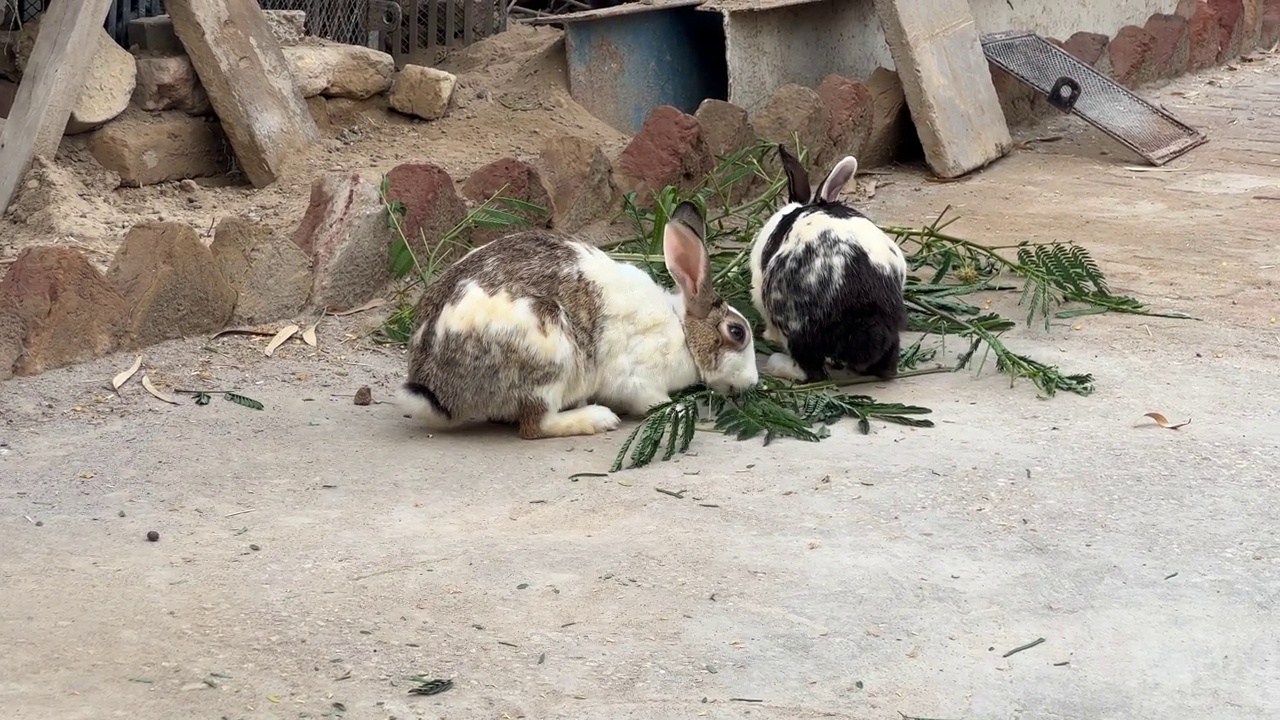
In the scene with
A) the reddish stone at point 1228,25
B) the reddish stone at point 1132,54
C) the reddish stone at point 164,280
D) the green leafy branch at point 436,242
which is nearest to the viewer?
the reddish stone at point 164,280

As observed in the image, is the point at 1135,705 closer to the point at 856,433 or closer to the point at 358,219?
the point at 856,433

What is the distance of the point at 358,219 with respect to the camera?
20.7ft

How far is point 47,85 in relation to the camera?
6.80 m

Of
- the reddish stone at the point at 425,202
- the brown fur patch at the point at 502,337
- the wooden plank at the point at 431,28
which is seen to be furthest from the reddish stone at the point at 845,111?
the brown fur patch at the point at 502,337

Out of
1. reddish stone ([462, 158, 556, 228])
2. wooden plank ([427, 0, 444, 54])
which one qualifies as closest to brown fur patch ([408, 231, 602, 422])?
reddish stone ([462, 158, 556, 228])

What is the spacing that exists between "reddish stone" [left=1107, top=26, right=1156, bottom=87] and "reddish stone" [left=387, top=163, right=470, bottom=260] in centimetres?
634

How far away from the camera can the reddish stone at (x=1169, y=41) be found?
1154cm

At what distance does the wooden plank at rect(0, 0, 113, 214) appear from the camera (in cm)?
680

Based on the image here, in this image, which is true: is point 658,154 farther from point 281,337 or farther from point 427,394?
point 427,394

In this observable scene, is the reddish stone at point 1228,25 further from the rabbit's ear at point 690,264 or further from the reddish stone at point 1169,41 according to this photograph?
the rabbit's ear at point 690,264

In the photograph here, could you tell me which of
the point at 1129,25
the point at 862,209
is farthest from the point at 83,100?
the point at 1129,25

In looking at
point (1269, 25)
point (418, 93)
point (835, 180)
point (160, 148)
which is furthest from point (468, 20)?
point (1269, 25)

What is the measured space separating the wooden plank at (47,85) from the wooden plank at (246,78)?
24.6 inches

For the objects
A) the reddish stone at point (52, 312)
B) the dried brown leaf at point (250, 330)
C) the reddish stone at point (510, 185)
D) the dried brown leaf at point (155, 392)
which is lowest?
the dried brown leaf at point (155, 392)
